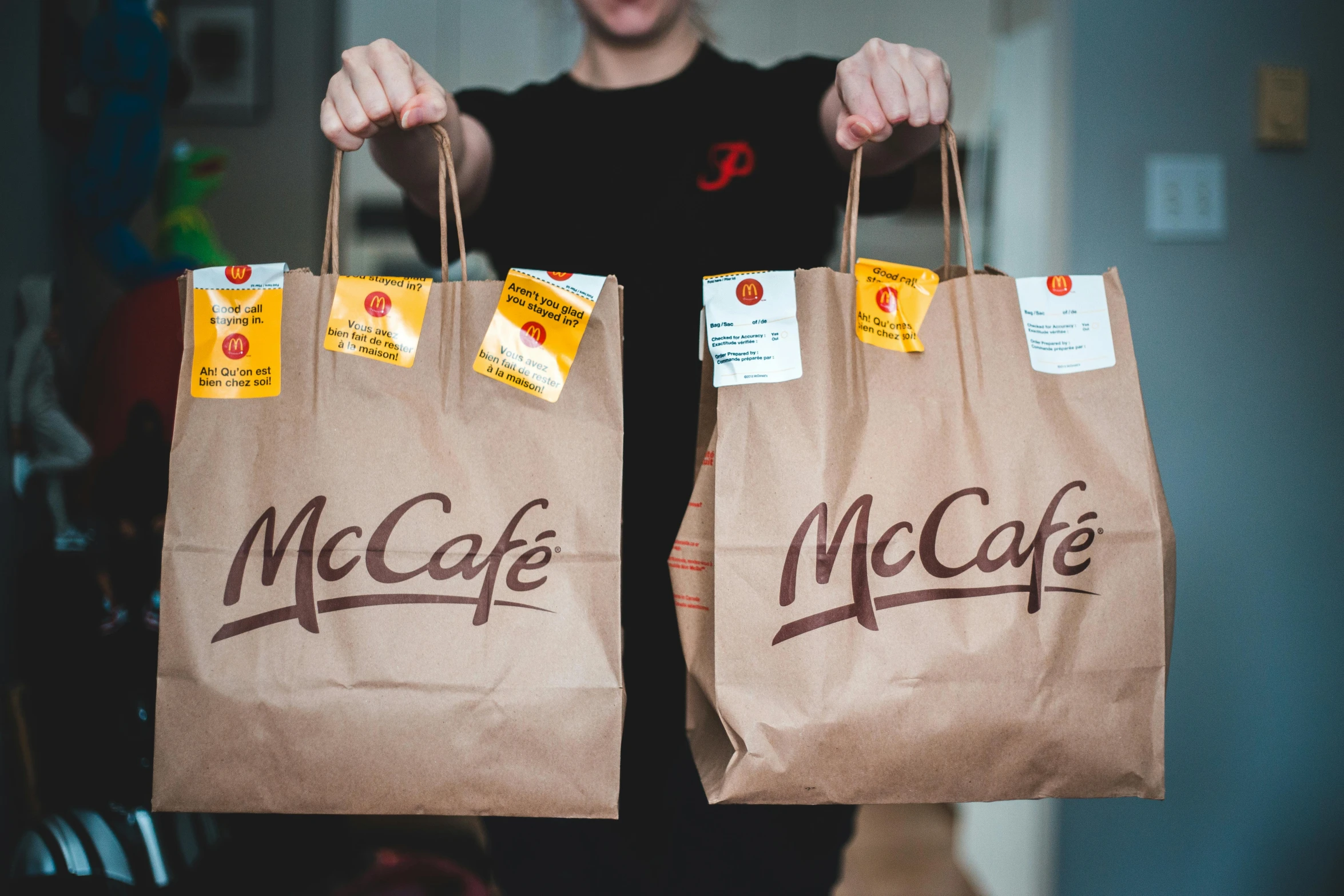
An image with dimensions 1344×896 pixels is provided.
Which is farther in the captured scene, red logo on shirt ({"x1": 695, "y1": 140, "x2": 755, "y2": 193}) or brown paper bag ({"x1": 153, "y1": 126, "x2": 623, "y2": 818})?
red logo on shirt ({"x1": 695, "y1": 140, "x2": 755, "y2": 193})

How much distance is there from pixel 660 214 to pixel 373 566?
16.6 inches

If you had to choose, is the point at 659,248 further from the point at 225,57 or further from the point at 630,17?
the point at 225,57

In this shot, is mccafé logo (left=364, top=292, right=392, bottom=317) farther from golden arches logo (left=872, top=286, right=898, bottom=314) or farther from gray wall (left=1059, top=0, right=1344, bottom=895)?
gray wall (left=1059, top=0, right=1344, bottom=895)

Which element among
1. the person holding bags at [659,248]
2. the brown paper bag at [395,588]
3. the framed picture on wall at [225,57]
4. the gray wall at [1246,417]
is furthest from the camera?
the framed picture on wall at [225,57]

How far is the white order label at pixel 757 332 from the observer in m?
0.60

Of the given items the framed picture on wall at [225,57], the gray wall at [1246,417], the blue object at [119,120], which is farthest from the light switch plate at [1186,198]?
the framed picture on wall at [225,57]

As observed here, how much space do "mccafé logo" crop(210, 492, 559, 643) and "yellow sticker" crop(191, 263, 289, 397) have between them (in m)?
0.10

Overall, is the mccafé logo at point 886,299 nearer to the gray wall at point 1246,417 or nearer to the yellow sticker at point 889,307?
the yellow sticker at point 889,307

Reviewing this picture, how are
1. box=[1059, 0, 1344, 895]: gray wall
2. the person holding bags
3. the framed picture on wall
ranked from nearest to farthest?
the person holding bags, box=[1059, 0, 1344, 895]: gray wall, the framed picture on wall

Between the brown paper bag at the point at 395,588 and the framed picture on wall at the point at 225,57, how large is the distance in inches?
62.9

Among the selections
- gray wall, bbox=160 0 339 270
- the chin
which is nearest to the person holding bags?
the chin

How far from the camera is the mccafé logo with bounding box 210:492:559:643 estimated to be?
595mm

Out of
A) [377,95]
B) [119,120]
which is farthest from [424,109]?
[119,120]

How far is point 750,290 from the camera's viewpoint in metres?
0.61
